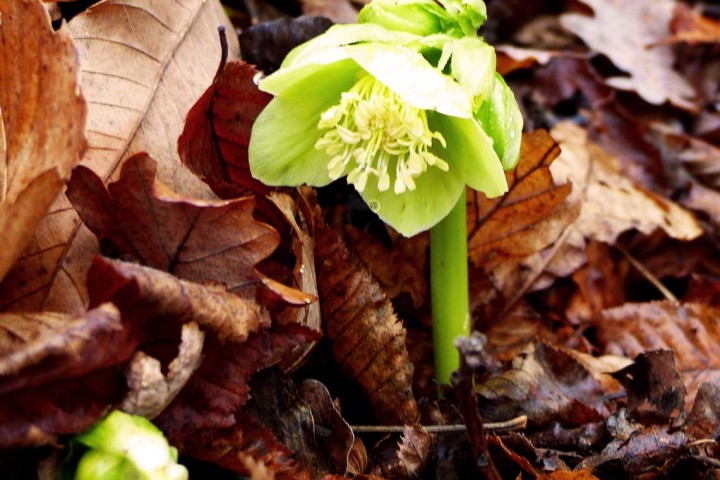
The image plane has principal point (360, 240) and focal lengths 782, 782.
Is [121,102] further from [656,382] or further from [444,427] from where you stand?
[656,382]

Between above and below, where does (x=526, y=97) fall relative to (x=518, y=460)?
below

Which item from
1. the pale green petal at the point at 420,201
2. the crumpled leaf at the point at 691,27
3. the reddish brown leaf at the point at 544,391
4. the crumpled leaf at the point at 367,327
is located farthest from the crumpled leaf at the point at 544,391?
→ the crumpled leaf at the point at 691,27

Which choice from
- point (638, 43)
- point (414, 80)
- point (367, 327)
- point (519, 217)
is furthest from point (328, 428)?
point (638, 43)

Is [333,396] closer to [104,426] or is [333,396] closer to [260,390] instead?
[260,390]

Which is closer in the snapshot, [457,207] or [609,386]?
[457,207]

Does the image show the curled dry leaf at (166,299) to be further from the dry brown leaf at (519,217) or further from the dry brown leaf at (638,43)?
the dry brown leaf at (638,43)

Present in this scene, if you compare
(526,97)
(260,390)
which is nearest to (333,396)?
(260,390)
